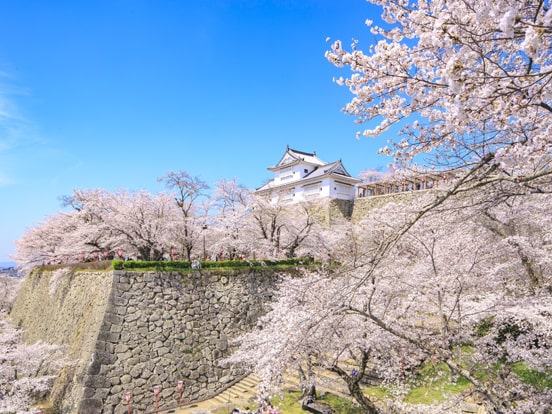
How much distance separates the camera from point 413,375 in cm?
816

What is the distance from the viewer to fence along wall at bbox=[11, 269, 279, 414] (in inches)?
357

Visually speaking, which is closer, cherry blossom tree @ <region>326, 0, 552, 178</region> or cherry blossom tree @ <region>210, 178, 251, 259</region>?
cherry blossom tree @ <region>326, 0, 552, 178</region>

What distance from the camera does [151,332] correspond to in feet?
32.9

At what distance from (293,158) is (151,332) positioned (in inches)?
714

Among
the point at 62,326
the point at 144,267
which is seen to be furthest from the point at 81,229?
the point at 144,267

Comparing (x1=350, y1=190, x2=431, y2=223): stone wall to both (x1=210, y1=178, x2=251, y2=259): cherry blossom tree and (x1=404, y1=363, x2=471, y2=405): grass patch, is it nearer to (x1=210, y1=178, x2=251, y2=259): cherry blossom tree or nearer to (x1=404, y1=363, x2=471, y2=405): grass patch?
(x1=210, y1=178, x2=251, y2=259): cherry blossom tree

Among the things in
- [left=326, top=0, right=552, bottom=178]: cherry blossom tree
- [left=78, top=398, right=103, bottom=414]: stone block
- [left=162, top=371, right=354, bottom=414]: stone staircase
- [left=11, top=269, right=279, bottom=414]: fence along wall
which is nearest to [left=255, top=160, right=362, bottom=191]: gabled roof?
[left=11, top=269, right=279, bottom=414]: fence along wall

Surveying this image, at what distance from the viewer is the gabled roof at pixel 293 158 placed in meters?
25.3

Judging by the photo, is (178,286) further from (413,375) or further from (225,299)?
(413,375)

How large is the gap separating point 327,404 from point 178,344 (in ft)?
16.4

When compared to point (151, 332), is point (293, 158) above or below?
above

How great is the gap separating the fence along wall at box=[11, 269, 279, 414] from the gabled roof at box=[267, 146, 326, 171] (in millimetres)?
13797

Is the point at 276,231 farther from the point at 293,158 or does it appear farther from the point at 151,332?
the point at 293,158

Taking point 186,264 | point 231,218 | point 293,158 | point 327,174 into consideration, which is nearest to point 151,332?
point 186,264
